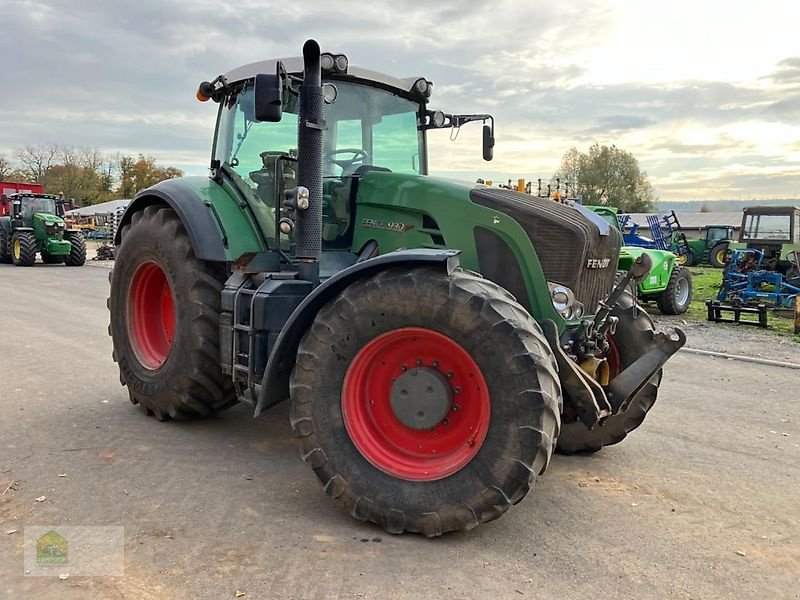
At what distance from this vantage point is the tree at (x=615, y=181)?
A: 208 ft

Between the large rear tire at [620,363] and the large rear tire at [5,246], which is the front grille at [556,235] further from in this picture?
the large rear tire at [5,246]

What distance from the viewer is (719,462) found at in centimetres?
464

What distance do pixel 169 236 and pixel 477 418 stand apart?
2863mm

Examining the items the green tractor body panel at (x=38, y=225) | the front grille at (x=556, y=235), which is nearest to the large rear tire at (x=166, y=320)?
the front grille at (x=556, y=235)

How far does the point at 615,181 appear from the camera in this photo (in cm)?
6362

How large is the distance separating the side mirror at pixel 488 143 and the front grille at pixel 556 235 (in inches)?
60.5

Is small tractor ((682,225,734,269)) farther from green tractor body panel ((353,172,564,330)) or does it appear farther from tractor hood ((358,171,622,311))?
green tractor body panel ((353,172,564,330))

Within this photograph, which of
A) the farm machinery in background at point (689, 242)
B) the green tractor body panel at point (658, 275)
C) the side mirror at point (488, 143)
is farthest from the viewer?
the farm machinery in background at point (689, 242)

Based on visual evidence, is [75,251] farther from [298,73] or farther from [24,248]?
[298,73]

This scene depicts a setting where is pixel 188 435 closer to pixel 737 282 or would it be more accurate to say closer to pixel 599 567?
pixel 599 567

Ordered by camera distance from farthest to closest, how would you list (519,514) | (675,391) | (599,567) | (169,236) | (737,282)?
(737,282) → (675,391) → (169,236) → (519,514) → (599,567)

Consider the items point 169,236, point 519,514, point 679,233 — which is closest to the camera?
point 519,514

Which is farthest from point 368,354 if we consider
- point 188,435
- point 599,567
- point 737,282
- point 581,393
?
point 737,282

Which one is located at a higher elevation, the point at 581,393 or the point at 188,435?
the point at 581,393
